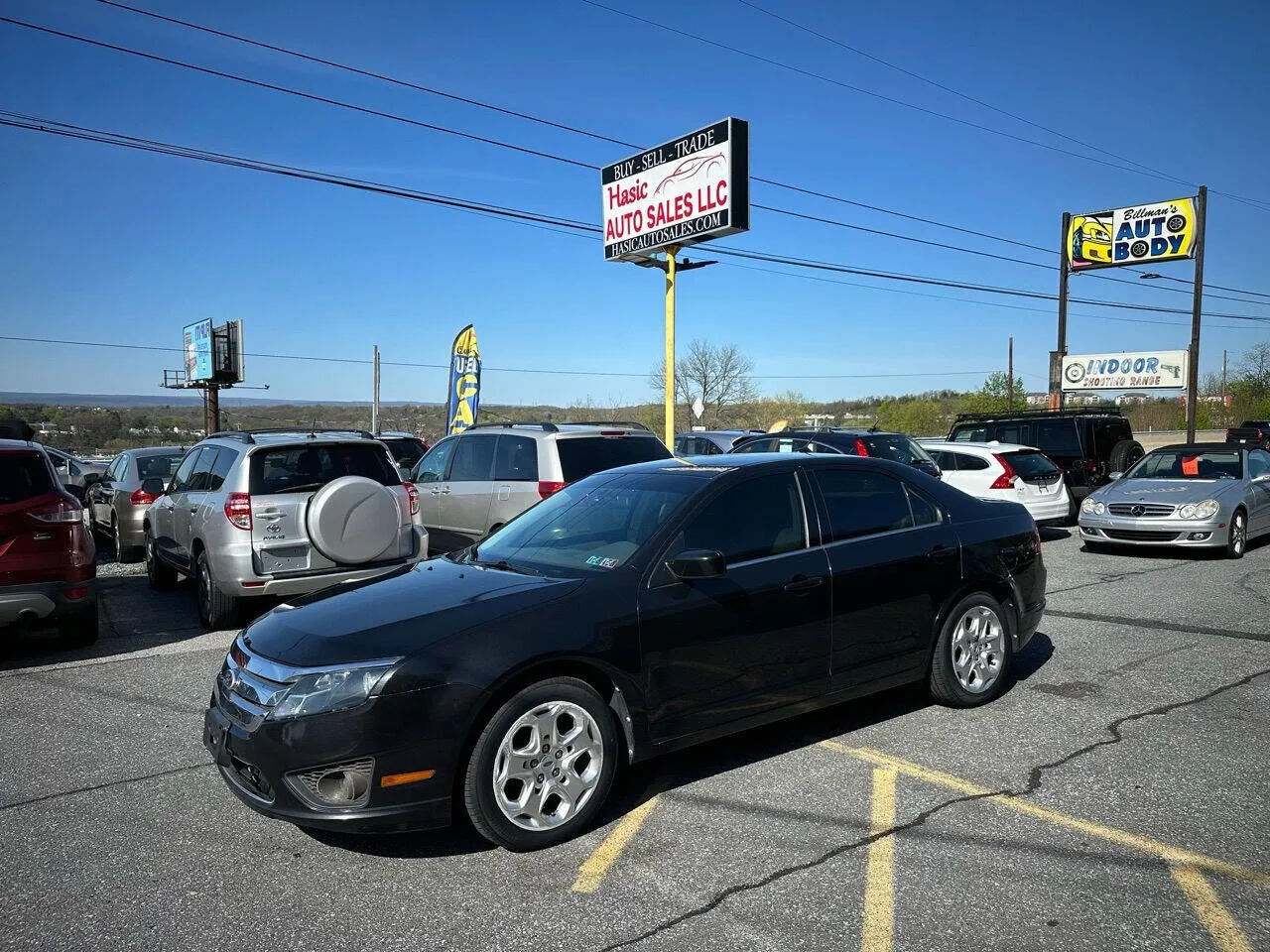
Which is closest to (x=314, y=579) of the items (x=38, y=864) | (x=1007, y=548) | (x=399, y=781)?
(x=38, y=864)

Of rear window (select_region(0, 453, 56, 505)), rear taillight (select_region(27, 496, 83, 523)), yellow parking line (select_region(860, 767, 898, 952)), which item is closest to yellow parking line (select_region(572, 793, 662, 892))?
yellow parking line (select_region(860, 767, 898, 952))

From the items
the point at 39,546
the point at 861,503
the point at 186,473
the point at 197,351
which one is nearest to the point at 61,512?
the point at 39,546

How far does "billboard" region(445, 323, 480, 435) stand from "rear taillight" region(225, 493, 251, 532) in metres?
17.0

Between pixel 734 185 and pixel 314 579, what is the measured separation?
1048 cm

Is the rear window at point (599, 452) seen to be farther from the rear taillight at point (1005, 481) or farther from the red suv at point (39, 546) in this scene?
the rear taillight at point (1005, 481)

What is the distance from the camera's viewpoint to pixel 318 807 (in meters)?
3.61

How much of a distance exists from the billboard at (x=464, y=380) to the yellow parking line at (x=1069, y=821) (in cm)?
2087

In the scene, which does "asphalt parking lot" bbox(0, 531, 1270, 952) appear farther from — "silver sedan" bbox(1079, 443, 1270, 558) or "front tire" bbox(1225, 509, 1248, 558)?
"front tire" bbox(1225, 509, 1248, 558)

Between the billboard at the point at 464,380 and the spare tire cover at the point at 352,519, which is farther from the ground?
the billboard at the point at 464,380

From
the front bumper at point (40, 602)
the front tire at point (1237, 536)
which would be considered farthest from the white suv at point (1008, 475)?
the front bumper at point (40, 602)

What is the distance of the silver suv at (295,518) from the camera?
7865 millimetres

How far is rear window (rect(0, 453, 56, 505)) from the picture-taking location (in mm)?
6953

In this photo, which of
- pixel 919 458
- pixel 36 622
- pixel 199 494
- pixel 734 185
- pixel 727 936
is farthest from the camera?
pixel 734 185

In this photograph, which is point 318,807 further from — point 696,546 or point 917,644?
point 917,644
